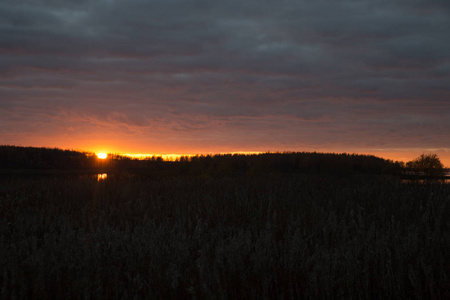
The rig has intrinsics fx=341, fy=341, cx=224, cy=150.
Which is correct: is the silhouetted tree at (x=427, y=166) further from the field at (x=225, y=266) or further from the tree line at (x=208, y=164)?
the field at (x=225, y=266)

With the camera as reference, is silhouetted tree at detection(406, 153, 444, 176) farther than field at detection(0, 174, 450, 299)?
Yes

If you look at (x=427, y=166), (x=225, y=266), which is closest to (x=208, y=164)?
(x=427, y=166)

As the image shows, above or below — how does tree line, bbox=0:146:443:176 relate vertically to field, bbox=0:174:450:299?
above

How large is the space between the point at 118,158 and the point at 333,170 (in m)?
16.3

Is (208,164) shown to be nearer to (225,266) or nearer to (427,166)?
(427,166)

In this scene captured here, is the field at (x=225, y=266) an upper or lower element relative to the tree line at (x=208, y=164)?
lower

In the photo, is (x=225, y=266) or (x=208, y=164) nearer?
(x=225, y=266)

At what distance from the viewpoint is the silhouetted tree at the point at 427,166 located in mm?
19734

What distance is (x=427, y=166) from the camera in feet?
65.9

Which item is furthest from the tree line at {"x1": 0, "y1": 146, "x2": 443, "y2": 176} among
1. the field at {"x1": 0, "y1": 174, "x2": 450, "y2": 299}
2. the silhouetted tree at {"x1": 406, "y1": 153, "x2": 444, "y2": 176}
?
the field at {"x1": 0, "y1": 174, "x2": 450, "y2": 299}

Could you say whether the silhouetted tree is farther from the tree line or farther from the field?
the field

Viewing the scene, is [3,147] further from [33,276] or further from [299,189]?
[33,276]

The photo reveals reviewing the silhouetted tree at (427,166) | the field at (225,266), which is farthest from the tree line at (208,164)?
the field at (225,266)

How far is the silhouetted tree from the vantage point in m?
19.7
